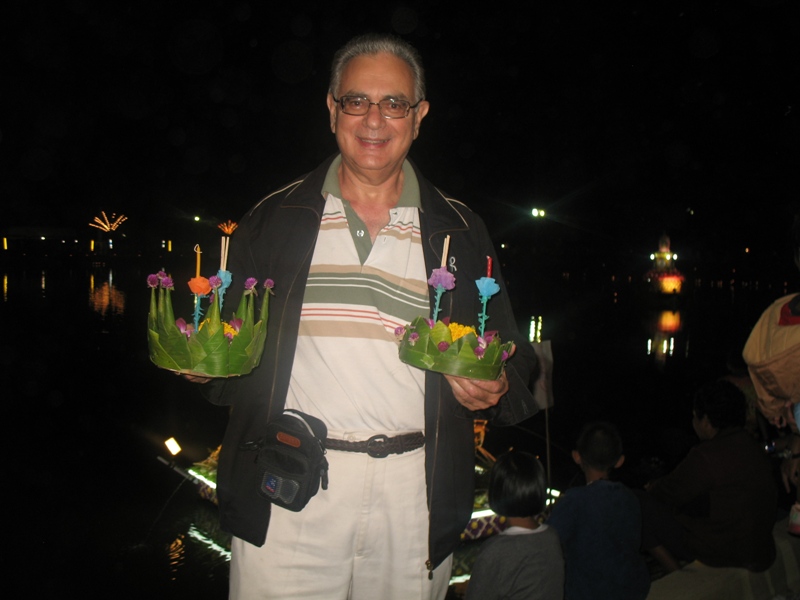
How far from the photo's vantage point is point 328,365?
1.85 m

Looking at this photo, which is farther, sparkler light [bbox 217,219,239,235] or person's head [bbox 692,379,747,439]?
person's head [bbox 692,379,747,439]

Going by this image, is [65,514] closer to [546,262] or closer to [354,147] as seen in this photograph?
[354,147]

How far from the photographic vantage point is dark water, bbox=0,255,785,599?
17.0 feet

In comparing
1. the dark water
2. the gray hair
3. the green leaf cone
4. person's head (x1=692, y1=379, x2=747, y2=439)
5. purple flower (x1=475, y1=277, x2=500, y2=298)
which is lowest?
the dark water

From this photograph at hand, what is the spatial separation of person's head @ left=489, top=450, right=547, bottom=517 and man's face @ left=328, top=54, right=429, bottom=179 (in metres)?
1.79

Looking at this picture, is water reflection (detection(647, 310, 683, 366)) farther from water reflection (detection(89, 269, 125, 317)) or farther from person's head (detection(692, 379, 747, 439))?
water reflection (detection(89, 269, 125, 317))

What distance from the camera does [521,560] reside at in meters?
2.83

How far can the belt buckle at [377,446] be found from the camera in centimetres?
182

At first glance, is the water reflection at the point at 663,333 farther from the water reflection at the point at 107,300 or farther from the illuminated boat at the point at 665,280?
the water reflection at the point at 107,300

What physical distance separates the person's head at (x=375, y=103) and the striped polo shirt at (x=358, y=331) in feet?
0.75

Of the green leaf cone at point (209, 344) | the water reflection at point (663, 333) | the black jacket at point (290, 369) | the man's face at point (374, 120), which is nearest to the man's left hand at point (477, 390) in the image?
the black jacket at point (290, 369)

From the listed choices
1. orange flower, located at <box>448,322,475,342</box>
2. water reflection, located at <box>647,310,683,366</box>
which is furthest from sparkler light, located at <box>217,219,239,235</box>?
water reflection, located at <box>647,310,683,366</box>

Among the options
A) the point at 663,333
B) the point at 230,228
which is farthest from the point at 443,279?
the point at 230,228

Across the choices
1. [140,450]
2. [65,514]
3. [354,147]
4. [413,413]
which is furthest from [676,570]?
[140,450]
